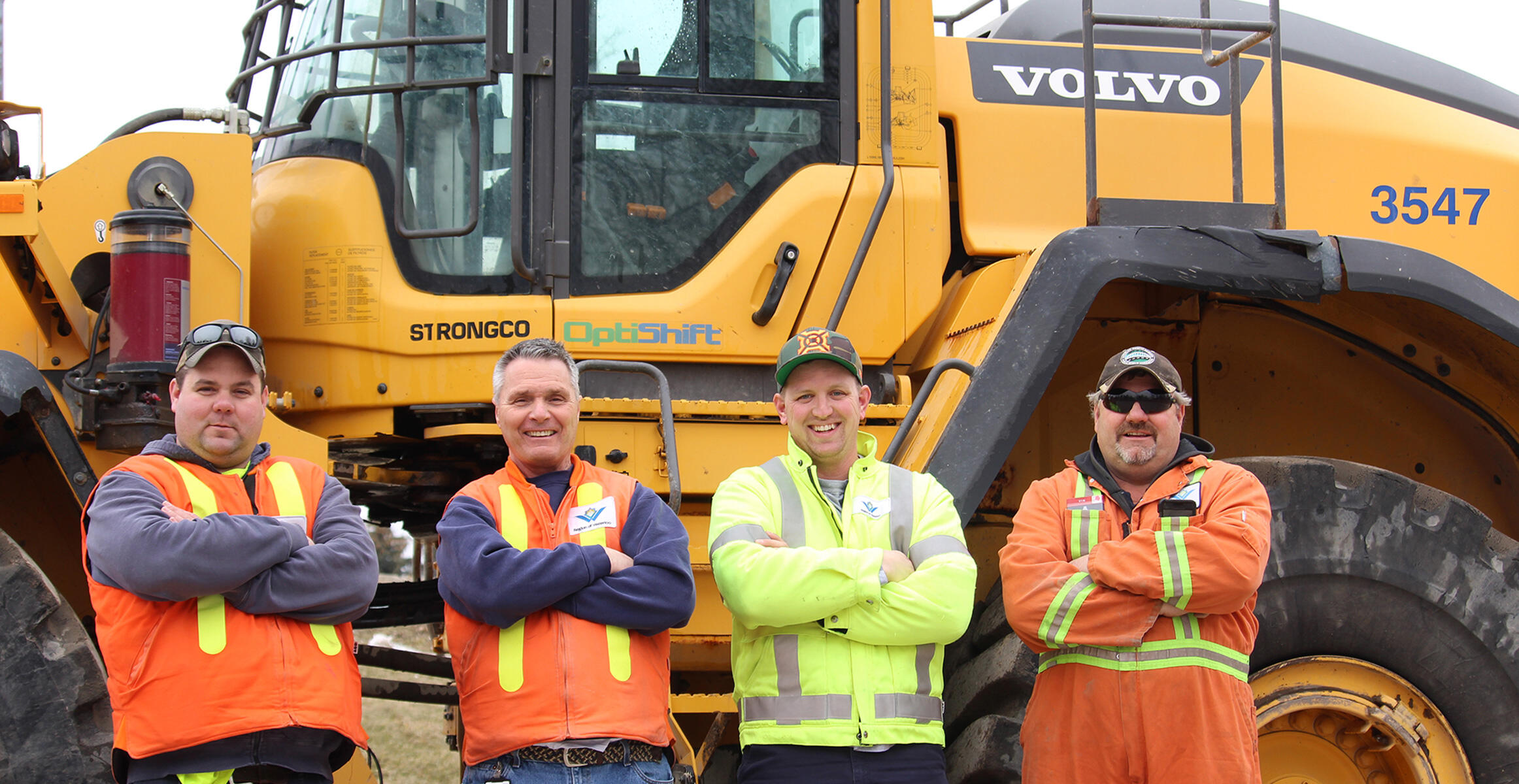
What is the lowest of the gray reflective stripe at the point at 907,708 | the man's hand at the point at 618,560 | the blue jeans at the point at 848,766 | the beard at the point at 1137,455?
the blue jeans at the point at 848,766

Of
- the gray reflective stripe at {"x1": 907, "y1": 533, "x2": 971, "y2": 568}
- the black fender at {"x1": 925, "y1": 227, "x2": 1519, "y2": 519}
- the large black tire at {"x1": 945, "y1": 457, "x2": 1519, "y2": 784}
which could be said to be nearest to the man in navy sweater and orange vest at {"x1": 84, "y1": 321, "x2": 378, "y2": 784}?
the gray reflective stripe at {"x1": 907, "y1": 533, "x2": 971, "y2": 568}

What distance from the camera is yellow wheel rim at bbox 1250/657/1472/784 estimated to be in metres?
3.58

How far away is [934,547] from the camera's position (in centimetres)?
294

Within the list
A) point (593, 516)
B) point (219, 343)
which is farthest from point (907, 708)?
point (219, 343)

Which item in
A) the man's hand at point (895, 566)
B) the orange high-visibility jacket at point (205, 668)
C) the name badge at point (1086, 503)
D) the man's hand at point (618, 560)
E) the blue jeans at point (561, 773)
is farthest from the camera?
the name badge at point (1086, 503)

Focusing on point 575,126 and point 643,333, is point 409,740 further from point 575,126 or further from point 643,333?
point 575,126

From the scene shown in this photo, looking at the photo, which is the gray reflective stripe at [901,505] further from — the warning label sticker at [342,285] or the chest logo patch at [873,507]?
the warning label sticker at [342,285]

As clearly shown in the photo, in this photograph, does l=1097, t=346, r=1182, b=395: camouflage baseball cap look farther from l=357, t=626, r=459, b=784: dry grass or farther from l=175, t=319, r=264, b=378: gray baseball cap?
l=357, t=626, r=459, b=784: dry grass

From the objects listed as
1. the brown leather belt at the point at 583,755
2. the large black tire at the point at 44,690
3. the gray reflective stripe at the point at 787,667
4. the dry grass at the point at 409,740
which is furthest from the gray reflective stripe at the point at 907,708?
the dry grass at the point at 409,740

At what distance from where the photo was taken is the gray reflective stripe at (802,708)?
9.17 feet

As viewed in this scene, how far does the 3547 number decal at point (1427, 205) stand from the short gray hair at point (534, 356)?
10.7 ft

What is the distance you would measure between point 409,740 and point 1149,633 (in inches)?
216

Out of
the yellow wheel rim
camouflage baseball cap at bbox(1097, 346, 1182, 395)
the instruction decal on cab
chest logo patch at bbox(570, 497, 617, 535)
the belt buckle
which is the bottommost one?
the yellow wheel rim

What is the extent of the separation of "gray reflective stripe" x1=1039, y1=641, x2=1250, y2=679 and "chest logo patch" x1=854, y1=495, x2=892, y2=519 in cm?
58
